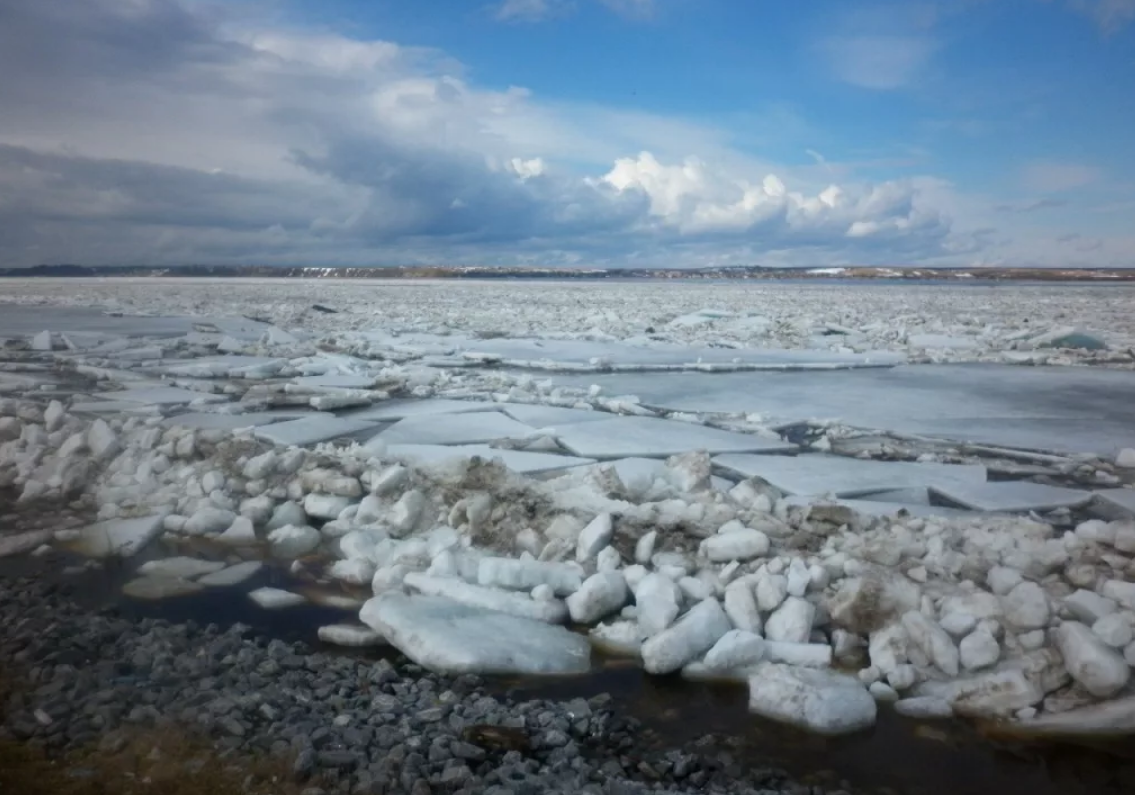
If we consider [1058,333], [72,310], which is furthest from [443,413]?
[72,310]

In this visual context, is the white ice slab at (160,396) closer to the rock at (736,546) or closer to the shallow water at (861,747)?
the shallow water at (861,747)

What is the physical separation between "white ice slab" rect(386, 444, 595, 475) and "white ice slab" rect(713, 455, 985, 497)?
2.40ft

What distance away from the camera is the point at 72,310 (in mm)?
10875

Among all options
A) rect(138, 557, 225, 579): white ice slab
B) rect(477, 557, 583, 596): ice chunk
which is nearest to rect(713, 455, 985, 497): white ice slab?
rect(477, 557, 583, 596): ice chunk

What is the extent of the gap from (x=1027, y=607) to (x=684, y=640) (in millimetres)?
962

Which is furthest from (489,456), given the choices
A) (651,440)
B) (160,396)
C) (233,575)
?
(160,396)

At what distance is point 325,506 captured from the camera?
11.6ft

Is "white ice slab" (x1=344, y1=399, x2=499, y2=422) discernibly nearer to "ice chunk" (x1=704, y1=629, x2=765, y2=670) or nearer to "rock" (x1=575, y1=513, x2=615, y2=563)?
"rock" (x1=575, y1=513, x2=615, y2=563)

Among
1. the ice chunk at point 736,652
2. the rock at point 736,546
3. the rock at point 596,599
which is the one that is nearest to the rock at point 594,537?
the rock at point 596,599

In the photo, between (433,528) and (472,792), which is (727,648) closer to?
(472,792)

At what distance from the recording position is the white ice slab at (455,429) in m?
4.39

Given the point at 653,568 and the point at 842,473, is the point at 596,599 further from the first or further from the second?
the point at 842,473

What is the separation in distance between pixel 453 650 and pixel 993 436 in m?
3.47

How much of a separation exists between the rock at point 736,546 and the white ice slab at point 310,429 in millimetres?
2227
